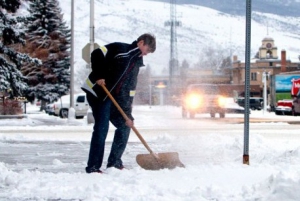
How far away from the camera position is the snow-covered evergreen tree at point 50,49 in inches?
2067

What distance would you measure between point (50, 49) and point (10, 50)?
26625 millimetres

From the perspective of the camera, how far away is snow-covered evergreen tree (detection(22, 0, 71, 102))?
52500mm

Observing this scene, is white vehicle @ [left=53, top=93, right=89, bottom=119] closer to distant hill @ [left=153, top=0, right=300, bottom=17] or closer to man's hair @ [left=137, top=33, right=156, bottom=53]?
distant hill @ [left=153, top=0, right=300, bottom=17]

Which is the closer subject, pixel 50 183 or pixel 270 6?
pixel 50 183

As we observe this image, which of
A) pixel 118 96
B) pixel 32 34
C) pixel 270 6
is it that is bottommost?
pixel 118 96

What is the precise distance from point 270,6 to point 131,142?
13.8 ft

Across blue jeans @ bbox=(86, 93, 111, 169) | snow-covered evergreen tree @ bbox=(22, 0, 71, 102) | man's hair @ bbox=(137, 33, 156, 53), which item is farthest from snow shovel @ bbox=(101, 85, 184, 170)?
snow-covered evergreen tree @ bbox=(22, 0, 71, 102)

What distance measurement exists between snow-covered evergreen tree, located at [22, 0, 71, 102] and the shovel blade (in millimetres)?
44880

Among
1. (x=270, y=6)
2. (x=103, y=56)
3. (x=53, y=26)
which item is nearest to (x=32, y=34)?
(x=53, y=26)

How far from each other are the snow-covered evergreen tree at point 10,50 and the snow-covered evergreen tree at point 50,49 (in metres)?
25.0

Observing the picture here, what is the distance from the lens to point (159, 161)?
763 centimetres

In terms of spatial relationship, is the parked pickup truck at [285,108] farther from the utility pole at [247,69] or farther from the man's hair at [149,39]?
the man's hair at [149,39]

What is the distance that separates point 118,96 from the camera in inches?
305

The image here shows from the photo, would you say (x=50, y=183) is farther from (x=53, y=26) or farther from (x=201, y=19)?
(x=53, y=26)
